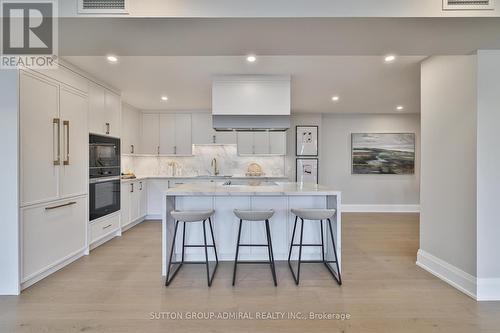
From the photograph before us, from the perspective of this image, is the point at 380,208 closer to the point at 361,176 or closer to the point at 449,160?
the point at 361,176

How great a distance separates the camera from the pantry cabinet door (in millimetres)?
2402

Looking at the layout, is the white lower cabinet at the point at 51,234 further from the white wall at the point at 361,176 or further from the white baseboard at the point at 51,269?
the white wall at the point at 361,176

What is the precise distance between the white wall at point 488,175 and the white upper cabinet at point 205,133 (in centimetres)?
419

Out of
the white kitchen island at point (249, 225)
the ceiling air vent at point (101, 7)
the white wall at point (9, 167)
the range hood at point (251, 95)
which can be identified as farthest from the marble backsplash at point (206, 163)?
the ceiling air vent at point (101, 7)

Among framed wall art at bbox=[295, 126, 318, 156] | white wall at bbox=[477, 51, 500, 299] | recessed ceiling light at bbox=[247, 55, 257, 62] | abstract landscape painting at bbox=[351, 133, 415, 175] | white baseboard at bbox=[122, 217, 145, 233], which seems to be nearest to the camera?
white wall at bbox=[477, 51, 500, 299]

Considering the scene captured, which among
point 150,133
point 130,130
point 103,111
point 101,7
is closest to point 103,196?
point 103,111

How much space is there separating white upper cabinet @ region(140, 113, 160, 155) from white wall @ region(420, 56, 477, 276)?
501 centimetres

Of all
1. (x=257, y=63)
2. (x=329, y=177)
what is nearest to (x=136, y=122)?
(x=257, y=63)

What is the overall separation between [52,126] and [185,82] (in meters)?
1.76

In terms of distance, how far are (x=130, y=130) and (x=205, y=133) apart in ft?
5.15

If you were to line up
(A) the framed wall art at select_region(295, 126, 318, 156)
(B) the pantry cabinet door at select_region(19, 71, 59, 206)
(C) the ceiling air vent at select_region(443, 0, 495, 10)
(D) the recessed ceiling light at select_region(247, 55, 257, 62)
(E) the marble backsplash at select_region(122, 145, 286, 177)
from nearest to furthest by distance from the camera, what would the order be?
(C) the ceiling air vent at select_region(443, 0, 495, 10), (B) the pantry cabinet door at select_region(19, 71, 59, 206), (D) the recessed ceiling light at select_region(247, 55, 257, 62), (E) the marble backsplash at select_region(122, 145, 286, 177), (A) the framed wall art at select_region(295, 126, 318, 156)

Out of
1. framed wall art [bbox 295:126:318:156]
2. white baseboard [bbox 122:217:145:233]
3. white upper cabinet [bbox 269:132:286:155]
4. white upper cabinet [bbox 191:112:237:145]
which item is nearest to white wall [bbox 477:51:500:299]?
white upper cabinet [bbox 269:132:286:155]

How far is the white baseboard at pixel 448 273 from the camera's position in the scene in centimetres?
236

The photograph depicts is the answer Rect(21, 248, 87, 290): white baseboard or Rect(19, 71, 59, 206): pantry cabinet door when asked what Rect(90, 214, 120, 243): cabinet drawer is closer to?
Rect(21, 248, 87, 290): white baseboard
